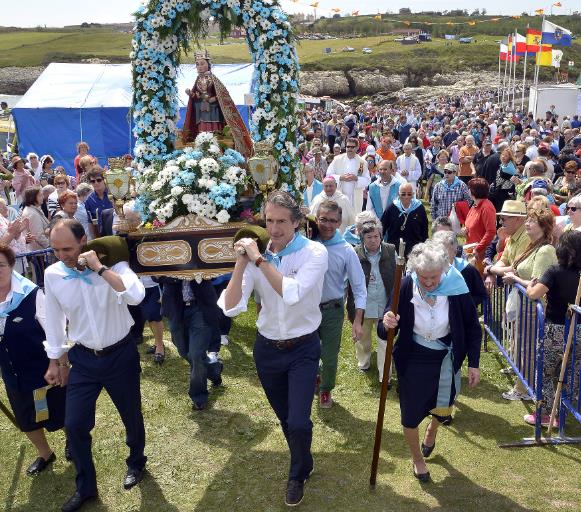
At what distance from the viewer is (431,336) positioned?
4.54m

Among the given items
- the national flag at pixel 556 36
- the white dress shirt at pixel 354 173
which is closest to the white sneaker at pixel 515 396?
the white dress shirt at pixel 354 173

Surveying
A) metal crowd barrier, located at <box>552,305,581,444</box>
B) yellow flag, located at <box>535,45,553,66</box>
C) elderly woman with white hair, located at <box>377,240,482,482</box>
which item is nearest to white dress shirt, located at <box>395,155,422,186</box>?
metal crowd barrier, located at <box>552,305,581,444</box>

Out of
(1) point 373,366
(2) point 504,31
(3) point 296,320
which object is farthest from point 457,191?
(2) point 504,31

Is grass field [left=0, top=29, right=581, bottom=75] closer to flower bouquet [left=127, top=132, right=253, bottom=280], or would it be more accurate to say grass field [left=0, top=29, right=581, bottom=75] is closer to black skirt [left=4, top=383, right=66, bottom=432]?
flower bouquet [left=127, top=132, right=253, bottom=280]

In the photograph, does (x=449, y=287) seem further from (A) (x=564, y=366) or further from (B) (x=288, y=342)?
(A) (x=564, y=366)

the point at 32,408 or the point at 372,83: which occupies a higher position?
the point at 372,83

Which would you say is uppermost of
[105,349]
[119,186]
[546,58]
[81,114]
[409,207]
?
[546,58]

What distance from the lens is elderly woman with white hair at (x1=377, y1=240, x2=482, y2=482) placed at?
14.6ft

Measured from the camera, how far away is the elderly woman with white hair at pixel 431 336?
445 centimetres

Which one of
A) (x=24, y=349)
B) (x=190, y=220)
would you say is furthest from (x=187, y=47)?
(x=24, y=349)

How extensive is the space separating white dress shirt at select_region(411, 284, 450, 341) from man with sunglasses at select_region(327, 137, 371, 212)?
22.4 ft

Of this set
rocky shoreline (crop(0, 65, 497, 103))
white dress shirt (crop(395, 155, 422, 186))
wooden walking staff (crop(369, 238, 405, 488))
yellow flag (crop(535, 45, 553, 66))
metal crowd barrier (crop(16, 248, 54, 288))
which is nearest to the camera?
wooden walking staff (crop(369, 238, 405, 488))

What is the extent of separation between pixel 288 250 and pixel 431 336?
1.25 meters

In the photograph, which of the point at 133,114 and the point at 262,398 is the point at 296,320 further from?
the point at 133,114
